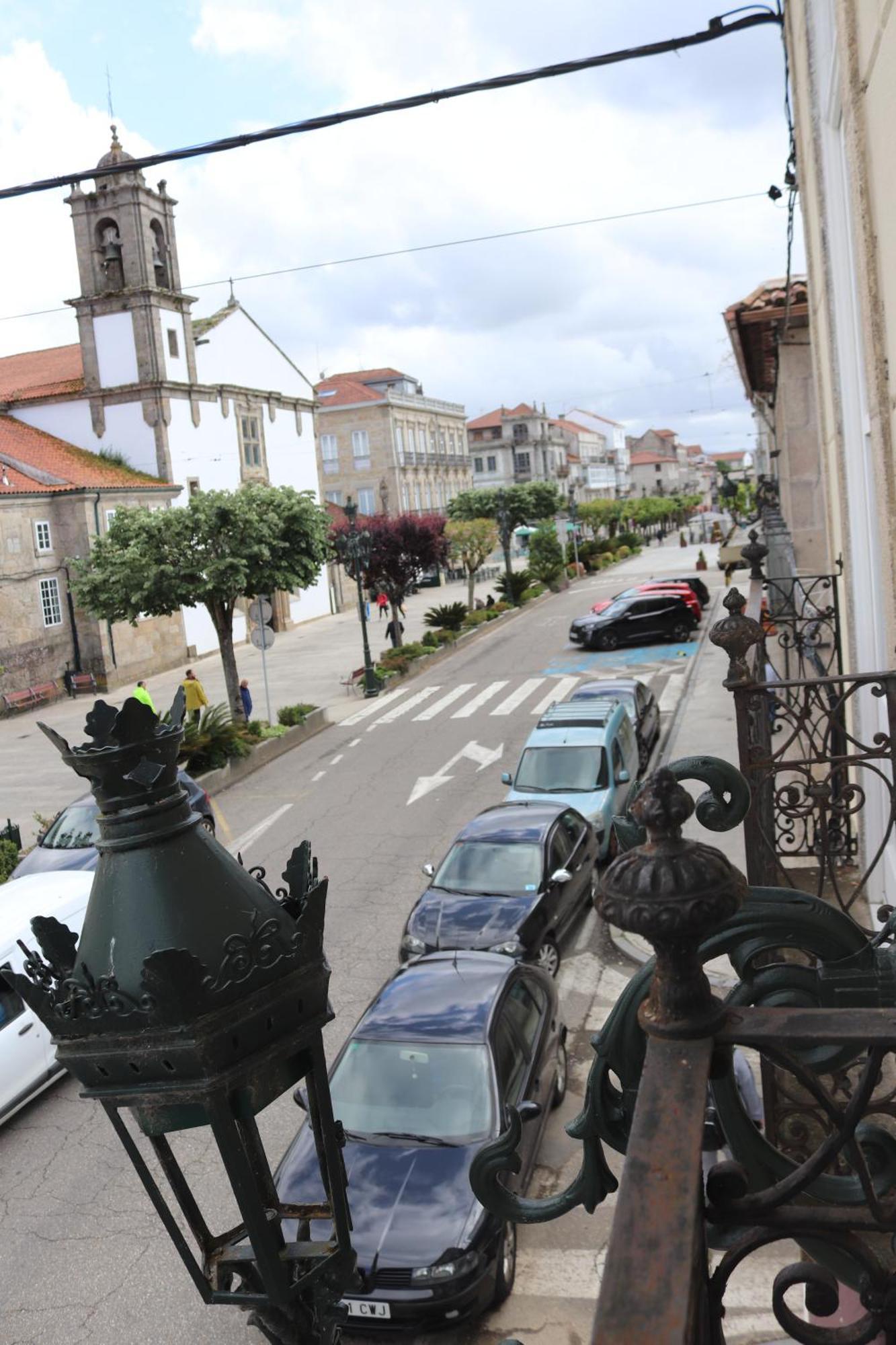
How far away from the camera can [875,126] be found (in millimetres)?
4191

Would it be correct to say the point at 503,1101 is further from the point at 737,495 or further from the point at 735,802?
the point at 737,495

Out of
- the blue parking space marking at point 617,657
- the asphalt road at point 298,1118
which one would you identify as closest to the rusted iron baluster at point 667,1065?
the asphalt road at point 298,1118

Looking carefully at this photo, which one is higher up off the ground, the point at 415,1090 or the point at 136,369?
the point at 136,369

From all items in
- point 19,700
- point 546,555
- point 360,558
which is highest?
point 360,558

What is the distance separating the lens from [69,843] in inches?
568

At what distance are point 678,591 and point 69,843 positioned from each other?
25948 millimetres

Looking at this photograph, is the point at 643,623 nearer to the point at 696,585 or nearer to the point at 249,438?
the point at 696,585

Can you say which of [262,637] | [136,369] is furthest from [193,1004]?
[136,369]

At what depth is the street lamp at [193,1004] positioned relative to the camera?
205 centimetres

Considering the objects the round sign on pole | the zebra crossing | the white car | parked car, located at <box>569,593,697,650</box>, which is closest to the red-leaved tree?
parked car, located at <box>569,593,697,650</box>

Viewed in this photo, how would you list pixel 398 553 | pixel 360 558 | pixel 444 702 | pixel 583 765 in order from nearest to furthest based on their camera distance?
pixel 583 765, pixel 444 702, pixel 360 558, pixel 398 553

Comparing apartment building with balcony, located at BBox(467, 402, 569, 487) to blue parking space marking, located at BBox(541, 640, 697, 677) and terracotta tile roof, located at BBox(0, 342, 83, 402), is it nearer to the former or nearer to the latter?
terracotta tile roof, located at BBox(0, 342, 83, 402)

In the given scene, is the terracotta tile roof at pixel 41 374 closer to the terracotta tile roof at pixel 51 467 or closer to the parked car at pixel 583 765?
the terracotta tile roof at pixel 51 467

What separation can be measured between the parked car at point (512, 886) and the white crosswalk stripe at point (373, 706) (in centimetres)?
1393
